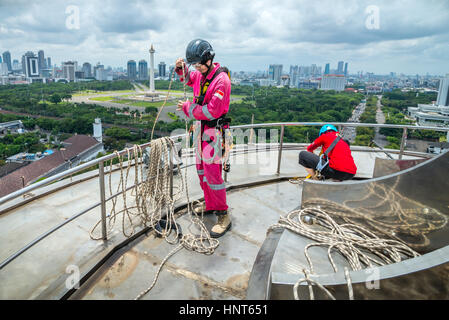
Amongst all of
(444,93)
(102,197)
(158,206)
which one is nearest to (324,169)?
(158,206)

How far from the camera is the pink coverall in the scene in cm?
236

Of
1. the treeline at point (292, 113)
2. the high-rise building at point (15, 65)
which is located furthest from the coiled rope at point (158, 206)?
the high-rise building at point (15, 65)

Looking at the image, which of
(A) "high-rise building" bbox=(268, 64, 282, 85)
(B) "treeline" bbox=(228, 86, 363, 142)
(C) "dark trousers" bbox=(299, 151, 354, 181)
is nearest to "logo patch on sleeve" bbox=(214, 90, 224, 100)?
(C) "dark trousers" bbox=(299, 151, 354, 181)

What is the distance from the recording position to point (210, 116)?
238cm

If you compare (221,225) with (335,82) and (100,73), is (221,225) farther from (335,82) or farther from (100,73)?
(100,73)

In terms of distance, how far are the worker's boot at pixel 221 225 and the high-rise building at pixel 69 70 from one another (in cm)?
12308

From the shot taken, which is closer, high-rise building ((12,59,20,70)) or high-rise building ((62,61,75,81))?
high-rise building ((62,61,75,81))

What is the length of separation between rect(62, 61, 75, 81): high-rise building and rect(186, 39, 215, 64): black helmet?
123m

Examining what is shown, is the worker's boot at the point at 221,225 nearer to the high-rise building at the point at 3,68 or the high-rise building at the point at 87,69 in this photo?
the high-rise building at the point at 87,69

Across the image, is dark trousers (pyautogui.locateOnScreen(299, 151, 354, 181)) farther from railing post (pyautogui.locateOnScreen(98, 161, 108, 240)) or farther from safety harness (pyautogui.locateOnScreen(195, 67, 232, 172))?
railing post (pyautogui.locateOnScreen(98, 161, 108, 240))

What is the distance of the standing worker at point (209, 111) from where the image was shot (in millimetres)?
2389
